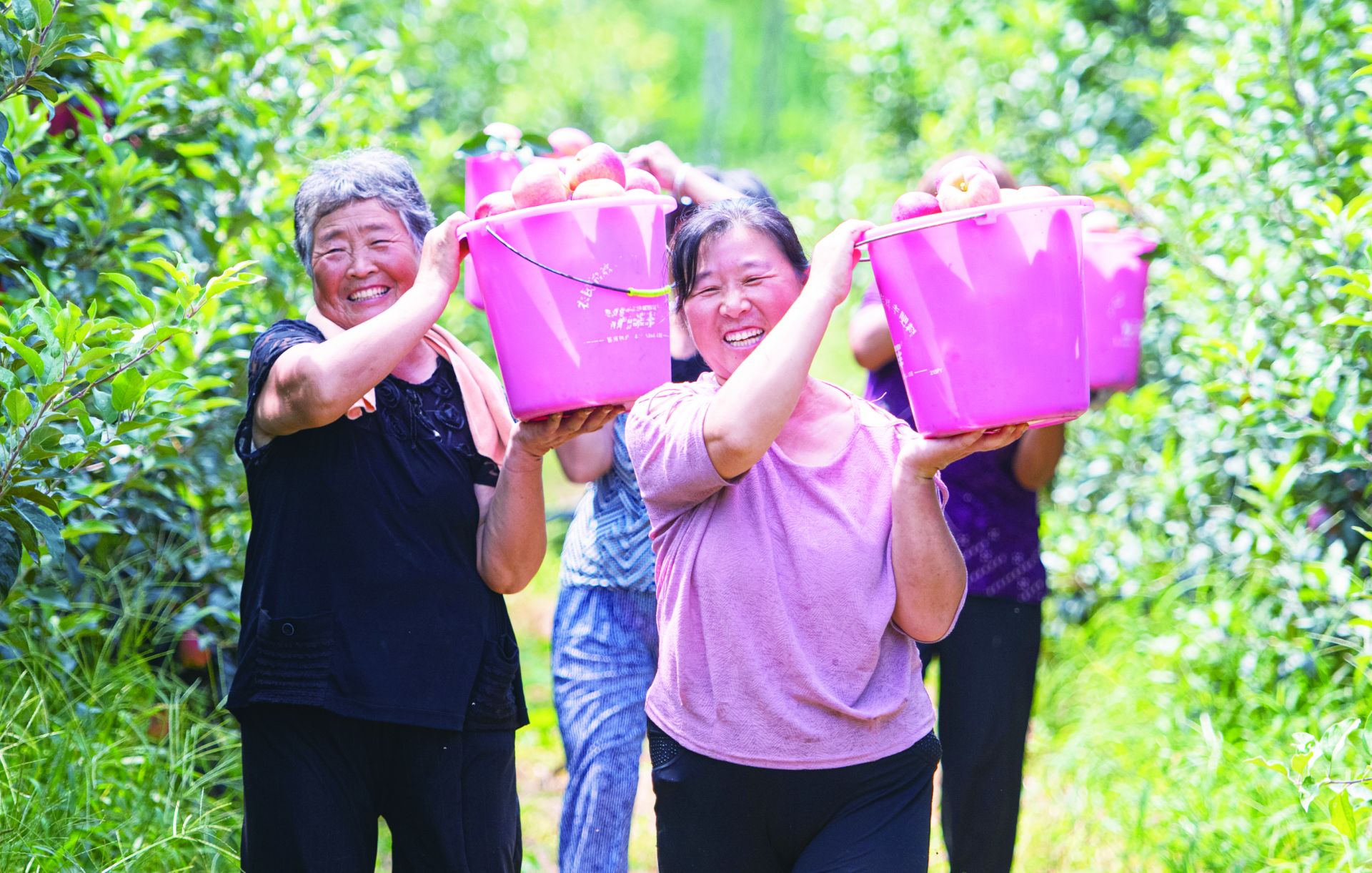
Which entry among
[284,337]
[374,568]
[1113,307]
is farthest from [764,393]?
[1113,307]

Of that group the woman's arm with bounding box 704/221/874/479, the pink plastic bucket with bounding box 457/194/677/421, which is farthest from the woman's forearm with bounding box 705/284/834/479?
the pink plastic bucket with bounding box 457/194/677/421

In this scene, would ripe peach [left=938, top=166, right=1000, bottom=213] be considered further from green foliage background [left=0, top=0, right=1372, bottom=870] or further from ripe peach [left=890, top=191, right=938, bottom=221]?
green foliage background [left=0, top=0, right=1372, bottom=870]

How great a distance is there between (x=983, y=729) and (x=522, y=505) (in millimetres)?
1221

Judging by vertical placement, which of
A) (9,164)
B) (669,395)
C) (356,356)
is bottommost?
(669,395)

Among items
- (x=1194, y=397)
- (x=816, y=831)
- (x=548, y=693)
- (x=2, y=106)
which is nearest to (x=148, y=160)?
(x=2, y=106)

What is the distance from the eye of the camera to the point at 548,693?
5.11 meters

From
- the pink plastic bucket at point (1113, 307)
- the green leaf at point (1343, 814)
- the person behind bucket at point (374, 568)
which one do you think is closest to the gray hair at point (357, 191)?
the person behind bucket at point (374, 568)

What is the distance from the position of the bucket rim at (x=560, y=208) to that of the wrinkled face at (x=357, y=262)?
0.78 feet

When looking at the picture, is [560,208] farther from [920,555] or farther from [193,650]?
[193,650]

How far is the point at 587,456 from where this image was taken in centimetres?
272

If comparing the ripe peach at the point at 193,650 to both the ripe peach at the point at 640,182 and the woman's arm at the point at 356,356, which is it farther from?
the ripe peach at the point at 640,182

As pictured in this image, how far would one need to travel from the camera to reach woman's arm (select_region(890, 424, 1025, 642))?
1.97 m

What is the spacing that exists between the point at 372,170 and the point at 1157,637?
9.57 ft

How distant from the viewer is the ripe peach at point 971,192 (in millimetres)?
1966
